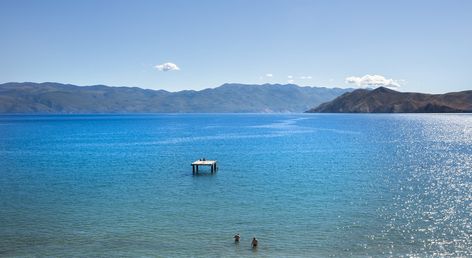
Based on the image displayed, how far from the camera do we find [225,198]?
52.2 m

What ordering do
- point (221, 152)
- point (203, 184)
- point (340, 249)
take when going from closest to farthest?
point (340, 249) → point (203, 184) → point (221, 152)

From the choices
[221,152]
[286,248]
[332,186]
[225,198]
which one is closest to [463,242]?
[286,248]

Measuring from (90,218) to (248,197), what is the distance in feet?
63.8

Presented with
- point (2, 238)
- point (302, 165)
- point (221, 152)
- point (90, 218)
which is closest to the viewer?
point (2, 238)

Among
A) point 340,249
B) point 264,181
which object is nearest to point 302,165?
point 264,181

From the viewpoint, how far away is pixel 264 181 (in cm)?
6288

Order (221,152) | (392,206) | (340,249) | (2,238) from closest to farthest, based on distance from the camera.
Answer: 1. (340,249)
2. (2,238)
3. (392,206)
4. (221,152)

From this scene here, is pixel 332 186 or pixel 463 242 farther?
pixel 332 186

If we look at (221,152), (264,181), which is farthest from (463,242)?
(221,152)

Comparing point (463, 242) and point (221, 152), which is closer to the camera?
point (463, 242)

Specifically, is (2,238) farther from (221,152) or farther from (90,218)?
(221,152)

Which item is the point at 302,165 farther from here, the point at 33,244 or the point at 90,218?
the point at 33,244

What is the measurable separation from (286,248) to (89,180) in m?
40.2

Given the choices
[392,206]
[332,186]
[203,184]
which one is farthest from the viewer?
[203,184]
